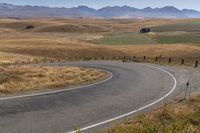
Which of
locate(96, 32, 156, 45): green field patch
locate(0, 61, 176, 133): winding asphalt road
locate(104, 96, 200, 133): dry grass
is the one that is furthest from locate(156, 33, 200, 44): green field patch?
locate(104, 96, 200, 133): dry grass

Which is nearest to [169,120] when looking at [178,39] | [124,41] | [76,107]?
[76,107]

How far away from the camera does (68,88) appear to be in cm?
2453

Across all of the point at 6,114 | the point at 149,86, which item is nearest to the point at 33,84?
the point at 149,86

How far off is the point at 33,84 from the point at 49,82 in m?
1.60

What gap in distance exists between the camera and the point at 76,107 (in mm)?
18125

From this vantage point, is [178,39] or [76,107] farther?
[178,39]

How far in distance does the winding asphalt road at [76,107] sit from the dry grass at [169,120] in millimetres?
1285

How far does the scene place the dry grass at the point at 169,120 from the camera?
485 inches

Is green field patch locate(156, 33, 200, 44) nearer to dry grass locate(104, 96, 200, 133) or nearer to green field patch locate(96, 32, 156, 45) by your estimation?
green field patch locate(96, 32, 156, 45)

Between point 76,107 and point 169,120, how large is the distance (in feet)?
15.0

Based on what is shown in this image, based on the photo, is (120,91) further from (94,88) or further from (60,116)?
(60,116)

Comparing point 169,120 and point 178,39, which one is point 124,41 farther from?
point 169,120

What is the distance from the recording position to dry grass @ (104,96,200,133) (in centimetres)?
1231

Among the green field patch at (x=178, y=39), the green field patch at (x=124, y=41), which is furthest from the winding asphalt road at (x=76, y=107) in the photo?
the green field patch at (x=178, y=39)
